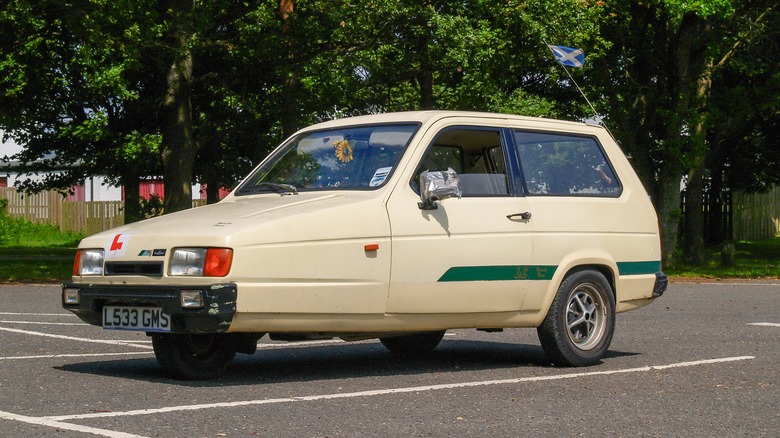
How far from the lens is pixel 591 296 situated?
981cm

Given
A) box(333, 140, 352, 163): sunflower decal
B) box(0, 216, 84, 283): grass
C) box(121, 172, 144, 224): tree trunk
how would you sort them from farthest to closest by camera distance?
box(121, 172, 144, 224): tree trunk → box(0, 216, 84, 283): grass → box(333, 140, 352, 163): sunflower decal

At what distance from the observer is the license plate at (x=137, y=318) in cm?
795

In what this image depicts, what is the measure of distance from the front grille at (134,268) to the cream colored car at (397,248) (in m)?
0.02

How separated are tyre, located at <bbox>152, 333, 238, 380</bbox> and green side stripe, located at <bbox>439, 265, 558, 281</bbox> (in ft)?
5.20

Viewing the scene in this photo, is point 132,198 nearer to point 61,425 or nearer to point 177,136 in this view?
point 177,136

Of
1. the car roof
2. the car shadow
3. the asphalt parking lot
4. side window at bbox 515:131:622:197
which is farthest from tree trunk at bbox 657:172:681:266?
the car roof

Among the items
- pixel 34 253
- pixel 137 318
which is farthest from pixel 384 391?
pixel 34 253

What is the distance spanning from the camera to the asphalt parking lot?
6.57 meters

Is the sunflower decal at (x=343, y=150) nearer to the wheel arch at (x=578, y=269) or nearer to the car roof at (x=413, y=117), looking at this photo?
the car roof at (x=413, y=117)

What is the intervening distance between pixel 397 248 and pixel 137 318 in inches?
70.9

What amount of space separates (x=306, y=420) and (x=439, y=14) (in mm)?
21262

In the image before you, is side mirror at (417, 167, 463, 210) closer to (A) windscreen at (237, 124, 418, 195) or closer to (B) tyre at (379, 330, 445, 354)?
(A) windscreen at (237, 124, 418, 195)

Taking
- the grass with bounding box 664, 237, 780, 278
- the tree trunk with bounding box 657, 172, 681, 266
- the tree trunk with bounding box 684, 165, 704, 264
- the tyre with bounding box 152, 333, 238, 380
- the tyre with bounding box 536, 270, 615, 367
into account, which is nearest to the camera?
the tyre with bounding box 152, 333, 238, 380

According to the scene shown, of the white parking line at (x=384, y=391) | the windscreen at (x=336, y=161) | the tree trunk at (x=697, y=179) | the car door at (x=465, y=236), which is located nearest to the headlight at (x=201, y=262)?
the white parking line at (x=384, y=391)
